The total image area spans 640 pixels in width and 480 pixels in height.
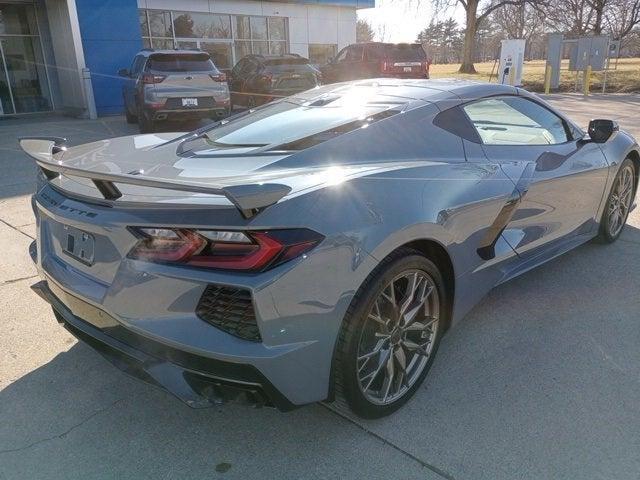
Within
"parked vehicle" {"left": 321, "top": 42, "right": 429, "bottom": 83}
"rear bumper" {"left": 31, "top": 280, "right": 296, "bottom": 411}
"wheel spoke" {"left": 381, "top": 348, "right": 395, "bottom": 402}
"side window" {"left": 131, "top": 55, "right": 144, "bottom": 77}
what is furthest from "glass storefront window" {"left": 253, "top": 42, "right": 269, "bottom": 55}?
"rear bumper" {"left": 31, "top": 280, "right": 296, "bottom": 411}

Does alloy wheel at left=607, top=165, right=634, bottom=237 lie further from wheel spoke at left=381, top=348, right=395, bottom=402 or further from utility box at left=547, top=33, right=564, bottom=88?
utility box at left=547, top=33, right=564, bottom=88

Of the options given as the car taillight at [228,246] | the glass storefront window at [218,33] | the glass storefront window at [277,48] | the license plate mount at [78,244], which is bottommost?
the license plate mount at [78,244]

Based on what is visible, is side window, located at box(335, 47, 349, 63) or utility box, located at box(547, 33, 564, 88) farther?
utility box, located at box(547, 33, 564, 88)

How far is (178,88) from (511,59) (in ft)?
46.2

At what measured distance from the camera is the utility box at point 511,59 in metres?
19.9

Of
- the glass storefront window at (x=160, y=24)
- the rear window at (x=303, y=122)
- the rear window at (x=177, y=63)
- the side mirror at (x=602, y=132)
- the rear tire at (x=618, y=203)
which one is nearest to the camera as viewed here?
the rear window at (x=303, y=122)

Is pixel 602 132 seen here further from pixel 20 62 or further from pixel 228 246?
pixel 20 62

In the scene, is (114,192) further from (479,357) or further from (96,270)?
(479,357)

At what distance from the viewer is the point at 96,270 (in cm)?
219

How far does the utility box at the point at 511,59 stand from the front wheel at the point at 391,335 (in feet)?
63.0

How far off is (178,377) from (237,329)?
1.03 ft

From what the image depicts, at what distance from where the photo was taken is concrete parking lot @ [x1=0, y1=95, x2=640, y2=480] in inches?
86.9

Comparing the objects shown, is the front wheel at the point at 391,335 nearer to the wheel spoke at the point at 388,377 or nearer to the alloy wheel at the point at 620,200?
the wheel spoke at the point at 388,377

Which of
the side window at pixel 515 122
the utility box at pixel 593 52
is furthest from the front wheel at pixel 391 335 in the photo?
the utility box at pixel 593 52
